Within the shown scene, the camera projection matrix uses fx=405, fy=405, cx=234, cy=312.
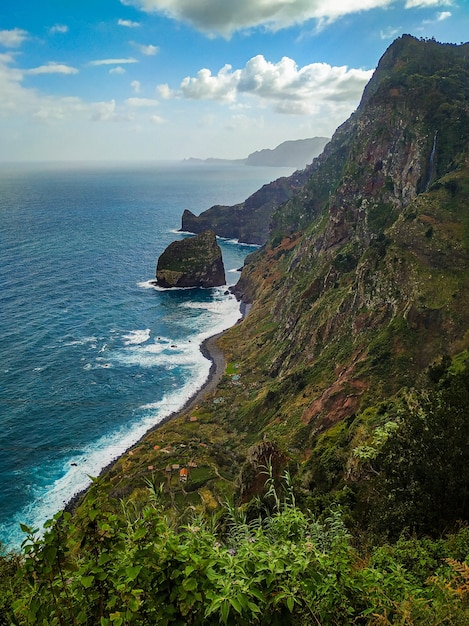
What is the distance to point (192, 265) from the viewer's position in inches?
6171

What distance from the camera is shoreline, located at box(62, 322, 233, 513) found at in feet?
193

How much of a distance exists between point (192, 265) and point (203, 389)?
77.7 meters

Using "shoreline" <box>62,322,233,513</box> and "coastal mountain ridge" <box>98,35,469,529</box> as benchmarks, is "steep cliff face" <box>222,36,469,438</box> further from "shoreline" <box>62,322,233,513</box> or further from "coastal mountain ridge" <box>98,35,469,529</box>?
"shoreline" <box>62,322,233,513</box>

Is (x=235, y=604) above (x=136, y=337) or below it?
above

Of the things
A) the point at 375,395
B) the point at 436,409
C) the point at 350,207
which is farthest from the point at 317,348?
the point at 436,409

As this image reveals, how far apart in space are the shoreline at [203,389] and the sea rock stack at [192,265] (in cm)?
3848

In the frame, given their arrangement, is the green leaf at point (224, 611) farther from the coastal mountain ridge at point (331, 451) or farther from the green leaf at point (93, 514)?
the green leaf at point (93, 514)

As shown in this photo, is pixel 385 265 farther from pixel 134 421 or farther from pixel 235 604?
pixel 235 604

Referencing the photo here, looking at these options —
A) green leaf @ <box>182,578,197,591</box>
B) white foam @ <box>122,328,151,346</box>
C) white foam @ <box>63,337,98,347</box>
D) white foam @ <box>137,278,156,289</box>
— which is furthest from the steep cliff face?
green leaf @ <box>182,578,197,591</box>

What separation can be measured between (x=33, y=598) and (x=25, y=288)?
452 ft

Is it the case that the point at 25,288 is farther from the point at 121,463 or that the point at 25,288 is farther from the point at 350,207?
the point at 350,207

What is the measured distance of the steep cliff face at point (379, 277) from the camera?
50.3 m

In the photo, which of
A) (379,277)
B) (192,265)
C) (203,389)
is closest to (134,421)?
(203,389)

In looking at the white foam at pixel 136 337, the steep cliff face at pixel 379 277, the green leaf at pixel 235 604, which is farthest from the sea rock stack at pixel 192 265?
the green leaf at pixel 235 604
